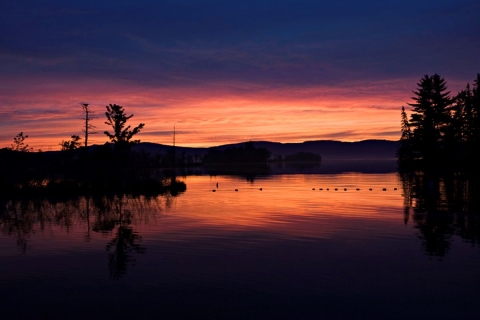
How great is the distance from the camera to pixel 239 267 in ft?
51.3

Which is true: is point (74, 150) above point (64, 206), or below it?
above

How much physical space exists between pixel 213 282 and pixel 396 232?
11.9 meters

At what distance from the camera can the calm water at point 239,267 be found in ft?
38.3

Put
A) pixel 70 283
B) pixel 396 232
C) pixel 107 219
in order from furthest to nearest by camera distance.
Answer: pixel 107 219 → pixel 396 232 → pixel 70 283

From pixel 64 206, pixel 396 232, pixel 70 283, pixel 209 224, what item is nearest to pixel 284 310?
pixel 70 283

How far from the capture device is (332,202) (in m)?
38.6

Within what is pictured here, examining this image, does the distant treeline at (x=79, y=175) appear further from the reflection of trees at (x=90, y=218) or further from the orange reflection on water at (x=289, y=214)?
the orange reflection on water at (x=289, y=214)

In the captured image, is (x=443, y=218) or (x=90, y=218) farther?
(x=90, y=218)

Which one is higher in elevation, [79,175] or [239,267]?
[79,175]

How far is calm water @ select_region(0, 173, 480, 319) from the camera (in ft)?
38.3

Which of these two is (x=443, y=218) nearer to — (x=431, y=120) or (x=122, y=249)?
(x=122, y=249)

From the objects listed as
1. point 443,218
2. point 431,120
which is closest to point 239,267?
point 443,218

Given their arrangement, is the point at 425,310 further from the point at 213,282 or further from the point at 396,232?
the point at 396,232

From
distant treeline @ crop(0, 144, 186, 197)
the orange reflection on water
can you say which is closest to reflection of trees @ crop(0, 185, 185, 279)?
the orange reflection on water
